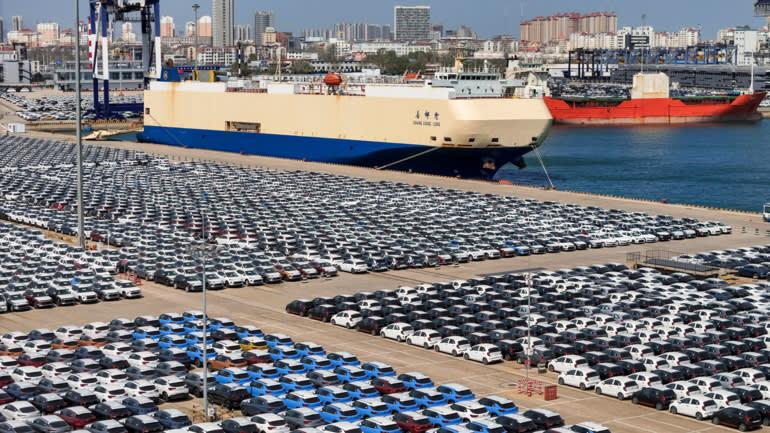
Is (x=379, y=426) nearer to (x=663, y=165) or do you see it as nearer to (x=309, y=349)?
(x=309, y=349)

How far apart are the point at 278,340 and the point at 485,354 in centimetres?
497

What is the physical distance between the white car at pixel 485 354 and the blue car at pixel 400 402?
14.6 feet

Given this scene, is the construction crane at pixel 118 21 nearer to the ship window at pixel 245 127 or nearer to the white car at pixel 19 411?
the ship window at pixel 245 127

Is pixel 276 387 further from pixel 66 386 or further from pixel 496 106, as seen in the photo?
pixel 496 106

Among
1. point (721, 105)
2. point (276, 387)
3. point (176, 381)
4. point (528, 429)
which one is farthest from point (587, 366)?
point (721, 105)

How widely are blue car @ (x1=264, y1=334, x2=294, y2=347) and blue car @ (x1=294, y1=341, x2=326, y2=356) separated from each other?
0.30 m

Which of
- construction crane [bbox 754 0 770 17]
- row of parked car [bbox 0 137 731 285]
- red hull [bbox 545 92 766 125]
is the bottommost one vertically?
row of parked car [bbox 0 137 731 285]

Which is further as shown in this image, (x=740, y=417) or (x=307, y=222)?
(x=307, y=222)

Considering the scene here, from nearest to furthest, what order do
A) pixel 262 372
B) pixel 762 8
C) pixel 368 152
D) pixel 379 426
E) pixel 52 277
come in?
1. pixel 379 426
2. pixel 262 372
3. pixel 52 277
4. pixel 368 152
5. pixel 762 8

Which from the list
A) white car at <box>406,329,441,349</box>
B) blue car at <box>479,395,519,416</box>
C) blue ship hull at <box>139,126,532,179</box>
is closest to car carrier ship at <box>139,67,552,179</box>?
blue ship hull at <box>139,126,532,179</box>

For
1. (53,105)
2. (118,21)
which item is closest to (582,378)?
(118,21)

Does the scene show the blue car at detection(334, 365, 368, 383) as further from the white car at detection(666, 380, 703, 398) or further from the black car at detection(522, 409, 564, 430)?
the white car at detection(666, 380, 703, 398)

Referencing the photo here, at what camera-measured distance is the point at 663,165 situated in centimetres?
9206

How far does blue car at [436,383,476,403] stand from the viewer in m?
23.7
